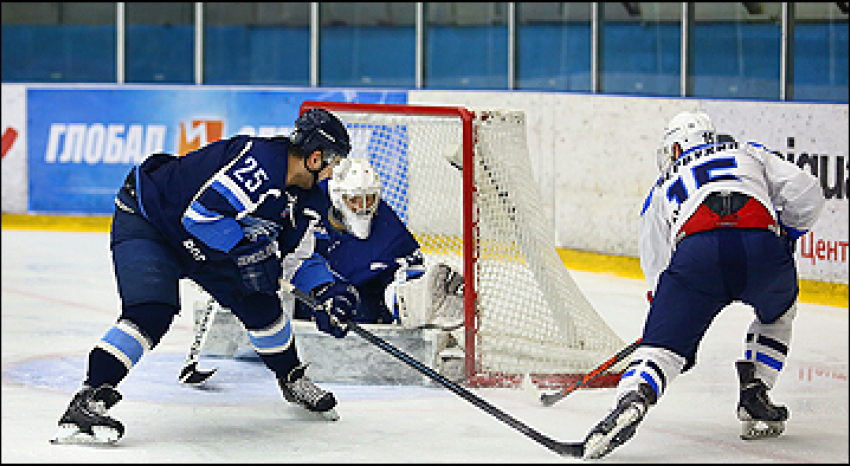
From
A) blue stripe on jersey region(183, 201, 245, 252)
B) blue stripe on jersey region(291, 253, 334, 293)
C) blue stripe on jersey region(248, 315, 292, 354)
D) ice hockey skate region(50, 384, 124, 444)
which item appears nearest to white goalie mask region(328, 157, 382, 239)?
blue stripe on jersey region(291, 253, 334, 293)

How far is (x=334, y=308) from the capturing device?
3400 mm

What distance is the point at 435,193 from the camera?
4723 millimetres

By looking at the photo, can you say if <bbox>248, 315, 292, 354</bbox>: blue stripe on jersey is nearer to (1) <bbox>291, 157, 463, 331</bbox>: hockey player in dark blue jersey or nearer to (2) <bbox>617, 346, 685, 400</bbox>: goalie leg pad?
(1) <bbox>291, 157, 463, 331</bbox>: hockey player in dark blue jersey

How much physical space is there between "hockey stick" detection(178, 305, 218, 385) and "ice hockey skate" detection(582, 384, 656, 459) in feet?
5.15

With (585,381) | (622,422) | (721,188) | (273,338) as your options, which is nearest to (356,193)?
(273,338)

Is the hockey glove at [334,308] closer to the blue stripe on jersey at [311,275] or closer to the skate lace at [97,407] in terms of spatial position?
the blue stripe on jersey at [311,275]

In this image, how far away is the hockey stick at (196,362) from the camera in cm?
394

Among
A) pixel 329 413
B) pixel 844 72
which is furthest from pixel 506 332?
pixel 844 72

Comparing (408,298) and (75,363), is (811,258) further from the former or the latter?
(75,363)

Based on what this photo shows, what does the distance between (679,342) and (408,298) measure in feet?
4.50

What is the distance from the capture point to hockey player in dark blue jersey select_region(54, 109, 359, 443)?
3047 millimetres

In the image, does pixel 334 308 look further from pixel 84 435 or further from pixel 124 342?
pixel 84 435

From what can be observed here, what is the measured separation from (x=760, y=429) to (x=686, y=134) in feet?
2.75

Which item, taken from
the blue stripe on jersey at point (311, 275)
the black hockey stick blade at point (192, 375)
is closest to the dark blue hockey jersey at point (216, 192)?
the blue stripe on jersey at point (311, 275)
